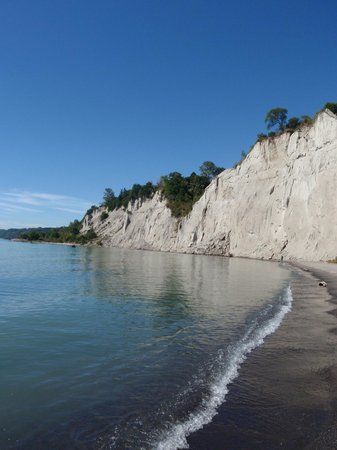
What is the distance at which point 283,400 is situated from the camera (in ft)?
22.2

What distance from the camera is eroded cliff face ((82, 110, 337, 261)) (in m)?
49.3

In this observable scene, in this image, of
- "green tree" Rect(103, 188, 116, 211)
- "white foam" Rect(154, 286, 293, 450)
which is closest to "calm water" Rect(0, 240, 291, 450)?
"white foam" Rect(154, 286, 293, 450)

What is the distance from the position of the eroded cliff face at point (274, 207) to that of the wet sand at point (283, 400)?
130 feet

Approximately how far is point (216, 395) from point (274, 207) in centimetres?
5792

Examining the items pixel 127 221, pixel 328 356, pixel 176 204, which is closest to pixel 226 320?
pixel 328 356

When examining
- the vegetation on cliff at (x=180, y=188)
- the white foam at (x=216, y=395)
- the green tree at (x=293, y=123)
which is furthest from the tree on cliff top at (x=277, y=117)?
the white foam at (x=216, y=395)

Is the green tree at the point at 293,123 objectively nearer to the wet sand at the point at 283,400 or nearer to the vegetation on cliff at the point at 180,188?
the vegetation on cliff at the point at 180,188

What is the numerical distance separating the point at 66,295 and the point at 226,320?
9.15 m

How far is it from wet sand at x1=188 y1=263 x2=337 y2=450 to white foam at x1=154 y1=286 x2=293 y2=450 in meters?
0.13

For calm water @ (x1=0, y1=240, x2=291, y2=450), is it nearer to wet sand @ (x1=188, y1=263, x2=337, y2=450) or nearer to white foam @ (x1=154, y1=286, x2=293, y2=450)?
white foam @ (x1=154, y1=286, x2=293, y2=450)

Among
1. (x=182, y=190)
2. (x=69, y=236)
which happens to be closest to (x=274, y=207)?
(x=182, y=190)

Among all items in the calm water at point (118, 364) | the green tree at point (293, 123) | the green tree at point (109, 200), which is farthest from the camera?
the green tree at point (109, 200)

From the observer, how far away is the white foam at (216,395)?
544 cm

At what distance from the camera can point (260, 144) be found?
68438 mm
